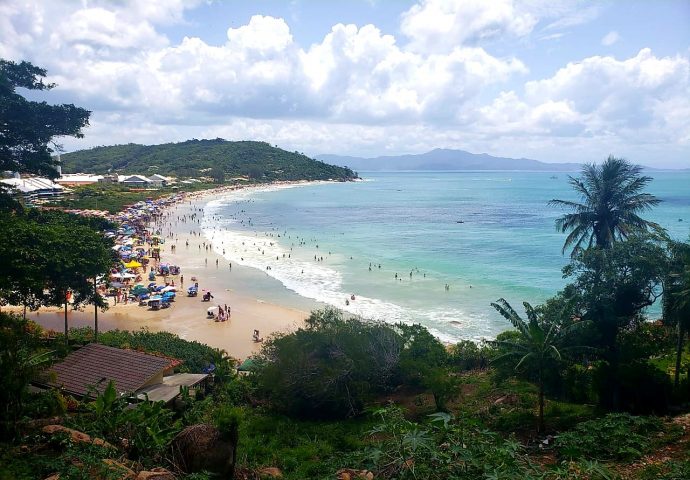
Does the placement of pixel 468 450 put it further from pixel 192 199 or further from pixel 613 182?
pixel 192 199

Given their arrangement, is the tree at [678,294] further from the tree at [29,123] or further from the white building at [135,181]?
the white building at [135,181]

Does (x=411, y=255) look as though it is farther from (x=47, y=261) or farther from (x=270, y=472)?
(x=270, y=472)

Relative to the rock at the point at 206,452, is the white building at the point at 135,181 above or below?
above

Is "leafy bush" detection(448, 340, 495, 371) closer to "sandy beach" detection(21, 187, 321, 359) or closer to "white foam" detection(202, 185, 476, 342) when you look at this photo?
"white foam" detection(202, 185, 476, 342)

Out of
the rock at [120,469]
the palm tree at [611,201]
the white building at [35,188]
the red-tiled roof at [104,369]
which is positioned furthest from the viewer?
the white building at [35,188]

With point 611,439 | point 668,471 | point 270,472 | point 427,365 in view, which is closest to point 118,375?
point 270,472

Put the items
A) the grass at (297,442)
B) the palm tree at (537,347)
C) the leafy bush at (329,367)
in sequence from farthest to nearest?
the leafy bush at (329,367) → the palm tree at (537,347) → the grass at (297,442)

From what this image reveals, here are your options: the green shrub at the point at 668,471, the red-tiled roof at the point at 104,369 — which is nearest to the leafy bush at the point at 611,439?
the green shrub at the point at 668,471

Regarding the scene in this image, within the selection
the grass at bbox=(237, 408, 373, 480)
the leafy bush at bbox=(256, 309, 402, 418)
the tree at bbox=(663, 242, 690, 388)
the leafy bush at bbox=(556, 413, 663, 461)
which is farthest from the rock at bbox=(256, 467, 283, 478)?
the tree at bbox=(663, 242, 690, 388)
